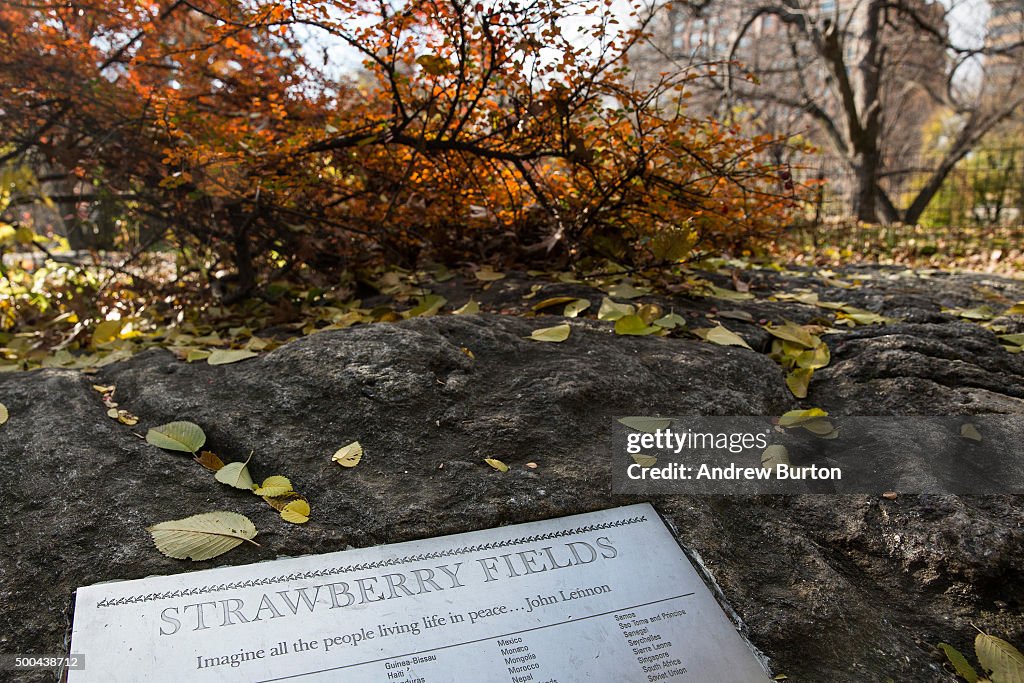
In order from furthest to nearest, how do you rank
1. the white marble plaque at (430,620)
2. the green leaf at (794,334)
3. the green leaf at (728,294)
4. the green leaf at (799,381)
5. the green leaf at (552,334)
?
the green leaf at (728,294), the green leaf at (794,334), the green leaf at (552,334), the green leaf at (799,381), the white marble plaque at (430,620)

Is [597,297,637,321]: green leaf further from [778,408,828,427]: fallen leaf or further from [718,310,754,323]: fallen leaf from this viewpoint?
[778,408,828,427]: fallen leaf

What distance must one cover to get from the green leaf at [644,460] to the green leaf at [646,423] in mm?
106

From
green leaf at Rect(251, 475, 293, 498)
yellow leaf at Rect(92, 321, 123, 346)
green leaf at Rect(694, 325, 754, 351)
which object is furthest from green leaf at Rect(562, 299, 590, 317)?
yellow leaf at Rect(92, 321, 123, 346)

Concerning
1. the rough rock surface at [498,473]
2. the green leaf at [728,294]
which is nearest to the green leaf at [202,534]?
the rough rock surface at [498,473]

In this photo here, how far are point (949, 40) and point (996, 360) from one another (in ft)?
29.9

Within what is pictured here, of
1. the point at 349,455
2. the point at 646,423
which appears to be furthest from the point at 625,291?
the point at 349,455

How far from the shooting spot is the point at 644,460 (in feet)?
5.20

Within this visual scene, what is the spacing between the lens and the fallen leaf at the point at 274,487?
1.42 m

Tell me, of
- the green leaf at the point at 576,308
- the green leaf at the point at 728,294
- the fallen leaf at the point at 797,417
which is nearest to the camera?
the fallen leaf at the point at 797,417

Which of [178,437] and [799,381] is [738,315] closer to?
[799,381]

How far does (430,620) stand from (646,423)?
0.78 m

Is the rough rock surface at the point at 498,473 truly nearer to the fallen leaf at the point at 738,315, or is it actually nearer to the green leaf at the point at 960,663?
the green leaf at the point at 960,663

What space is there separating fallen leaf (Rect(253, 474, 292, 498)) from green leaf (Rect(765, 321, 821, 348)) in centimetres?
157

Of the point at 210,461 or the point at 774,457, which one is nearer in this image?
the point at 210,461
